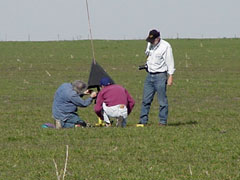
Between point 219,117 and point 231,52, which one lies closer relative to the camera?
point 219,117

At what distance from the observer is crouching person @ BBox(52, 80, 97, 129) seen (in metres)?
13.3

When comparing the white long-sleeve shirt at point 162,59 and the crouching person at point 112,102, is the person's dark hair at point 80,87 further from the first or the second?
the white long-sleeve shirt at point 162,59

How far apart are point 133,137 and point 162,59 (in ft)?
7.96

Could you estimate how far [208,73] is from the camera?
30.1 m

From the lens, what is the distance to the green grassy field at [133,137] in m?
8.98

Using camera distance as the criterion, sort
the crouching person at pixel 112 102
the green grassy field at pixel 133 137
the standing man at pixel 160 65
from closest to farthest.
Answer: the green grassy field at pixel 133 137
the crouching person at pixel 112 102
the standing man at pixel 160 65

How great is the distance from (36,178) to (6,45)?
4946cm

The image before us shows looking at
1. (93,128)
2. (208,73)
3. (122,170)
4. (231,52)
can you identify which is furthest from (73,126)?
(231,52)

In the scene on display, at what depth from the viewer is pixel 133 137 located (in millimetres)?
11719

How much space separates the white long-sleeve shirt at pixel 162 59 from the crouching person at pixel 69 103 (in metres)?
1.38

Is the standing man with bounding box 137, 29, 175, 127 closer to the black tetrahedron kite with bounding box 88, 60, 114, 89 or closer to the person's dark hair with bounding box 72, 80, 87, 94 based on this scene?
the black tetrahedron kite with bounding box 88, 60, 114, 89

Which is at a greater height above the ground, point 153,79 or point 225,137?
point 153,79

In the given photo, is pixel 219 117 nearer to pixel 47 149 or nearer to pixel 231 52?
pixel 47 149

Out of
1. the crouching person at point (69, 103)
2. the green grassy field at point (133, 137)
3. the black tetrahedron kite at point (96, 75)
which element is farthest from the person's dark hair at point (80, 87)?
the green grassy field at point (133, 137)
